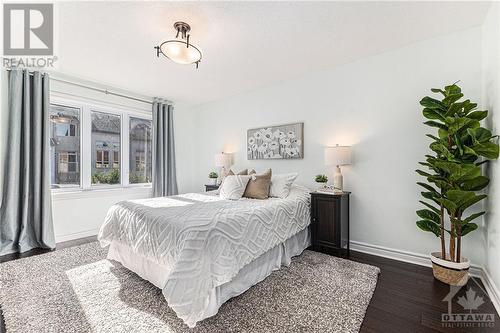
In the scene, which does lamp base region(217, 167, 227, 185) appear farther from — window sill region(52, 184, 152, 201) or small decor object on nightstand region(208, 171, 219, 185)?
window sill region(52, 184, 152, 201)

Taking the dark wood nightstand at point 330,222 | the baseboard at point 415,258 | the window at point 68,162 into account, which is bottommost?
the baseboard at point 415,258

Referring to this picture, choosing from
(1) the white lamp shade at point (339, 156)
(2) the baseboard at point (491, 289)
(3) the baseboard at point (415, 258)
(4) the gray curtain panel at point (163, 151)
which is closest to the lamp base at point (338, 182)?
(1) the white lamp shade at point (339, 156)

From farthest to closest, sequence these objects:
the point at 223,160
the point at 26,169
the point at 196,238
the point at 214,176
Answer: the point at 214,176 → the point at 223,160 → the point at 26,169 → the point at 196,238

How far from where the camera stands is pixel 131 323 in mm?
1630

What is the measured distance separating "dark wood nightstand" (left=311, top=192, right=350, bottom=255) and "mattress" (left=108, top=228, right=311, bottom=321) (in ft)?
0.88

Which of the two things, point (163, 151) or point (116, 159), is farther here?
point (163, 151)

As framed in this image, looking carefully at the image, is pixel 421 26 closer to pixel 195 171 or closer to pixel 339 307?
pixel 339 307

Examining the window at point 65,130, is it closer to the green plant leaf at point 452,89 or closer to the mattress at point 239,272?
the mattress at point 239,272

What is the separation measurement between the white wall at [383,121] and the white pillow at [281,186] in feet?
1.60

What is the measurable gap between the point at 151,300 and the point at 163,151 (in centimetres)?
323

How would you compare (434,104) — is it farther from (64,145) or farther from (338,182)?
(64,145)

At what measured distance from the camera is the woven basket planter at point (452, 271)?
2.07 meters

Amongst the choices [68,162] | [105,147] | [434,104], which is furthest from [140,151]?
[434,104]

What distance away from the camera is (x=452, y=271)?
2090 millimetres
